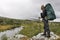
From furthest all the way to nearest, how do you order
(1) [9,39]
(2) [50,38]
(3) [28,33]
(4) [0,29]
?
(4) [0,29]
(3) [28,33]
(1) [9,39]
(2) [50,38]

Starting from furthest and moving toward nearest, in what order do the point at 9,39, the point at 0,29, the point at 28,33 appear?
the point at 0,29 < the point at 28,33 < the point at 9,39

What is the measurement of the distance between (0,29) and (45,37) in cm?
1265

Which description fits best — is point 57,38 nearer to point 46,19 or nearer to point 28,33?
point 46,19

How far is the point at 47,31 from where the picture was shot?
17.2 metres

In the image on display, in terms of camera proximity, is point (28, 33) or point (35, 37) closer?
point (35, 37)

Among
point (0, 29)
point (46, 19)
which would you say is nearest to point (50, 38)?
point (46, 19)

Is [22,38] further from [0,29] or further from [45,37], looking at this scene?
[0,29]

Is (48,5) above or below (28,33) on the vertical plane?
above

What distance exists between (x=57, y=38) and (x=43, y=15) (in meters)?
2.05

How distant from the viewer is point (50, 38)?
17.0 metres

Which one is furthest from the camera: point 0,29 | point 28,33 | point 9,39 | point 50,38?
point 0,29

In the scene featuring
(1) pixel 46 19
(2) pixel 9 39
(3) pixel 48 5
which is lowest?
(2) pixel 9 39

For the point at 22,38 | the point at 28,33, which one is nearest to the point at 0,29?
the point at 28,33

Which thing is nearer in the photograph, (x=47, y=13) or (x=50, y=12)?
(x=50, y=12)
